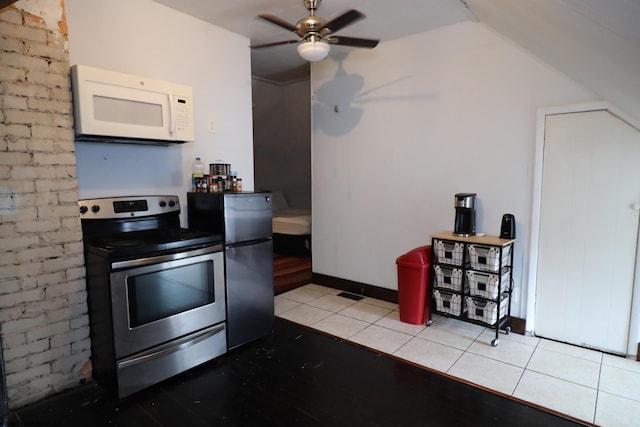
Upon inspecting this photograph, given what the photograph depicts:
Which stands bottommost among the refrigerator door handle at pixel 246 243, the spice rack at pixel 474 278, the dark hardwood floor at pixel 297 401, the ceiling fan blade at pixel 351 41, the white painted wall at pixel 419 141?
the dark hardwood floor at pixel 297 401

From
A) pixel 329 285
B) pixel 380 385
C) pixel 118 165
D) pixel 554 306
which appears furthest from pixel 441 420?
pixel 118 165

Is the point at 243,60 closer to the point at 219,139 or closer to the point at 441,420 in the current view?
the point at 219,139

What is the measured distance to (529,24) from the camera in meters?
2.09

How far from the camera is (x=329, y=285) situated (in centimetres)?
423

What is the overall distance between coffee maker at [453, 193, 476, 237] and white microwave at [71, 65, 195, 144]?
7.41ft

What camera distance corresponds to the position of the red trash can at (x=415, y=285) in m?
3.02

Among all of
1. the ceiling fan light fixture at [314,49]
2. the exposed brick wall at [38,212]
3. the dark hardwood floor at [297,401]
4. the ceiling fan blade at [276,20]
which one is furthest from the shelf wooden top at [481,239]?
the exposed brick wall at [38,212]

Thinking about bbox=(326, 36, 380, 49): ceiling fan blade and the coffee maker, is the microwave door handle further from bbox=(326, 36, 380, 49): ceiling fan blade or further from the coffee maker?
the coffee maker

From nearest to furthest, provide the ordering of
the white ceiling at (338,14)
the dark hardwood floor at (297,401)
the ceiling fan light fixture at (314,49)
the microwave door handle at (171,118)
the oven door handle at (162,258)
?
the dark hardwood floor at (297,401) < the oven door handle at (162,258) < the ceiling fan light fixture at (314,49) < the microwave door handle at (171,118) < the white ceiling at (338,14)

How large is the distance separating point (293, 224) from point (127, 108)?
8.62 ft

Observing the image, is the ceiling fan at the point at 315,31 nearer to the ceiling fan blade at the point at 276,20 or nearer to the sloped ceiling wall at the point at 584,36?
the ceiling fan blade at the point at 276,20

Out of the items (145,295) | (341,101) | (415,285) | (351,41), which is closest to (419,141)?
(341,101)

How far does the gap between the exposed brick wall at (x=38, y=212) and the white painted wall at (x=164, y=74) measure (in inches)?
10.7

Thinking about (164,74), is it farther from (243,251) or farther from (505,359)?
(505,359)
